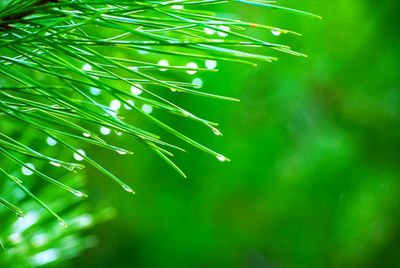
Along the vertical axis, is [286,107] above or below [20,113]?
below

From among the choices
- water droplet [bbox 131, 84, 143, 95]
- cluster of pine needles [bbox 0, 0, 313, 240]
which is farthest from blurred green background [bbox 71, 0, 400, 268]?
cluster of pine needles [bbox 0, 0, 313, 240]

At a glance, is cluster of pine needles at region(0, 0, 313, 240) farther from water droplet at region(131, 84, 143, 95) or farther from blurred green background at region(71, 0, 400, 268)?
blurred green background at region(71, 0, 400, 268)

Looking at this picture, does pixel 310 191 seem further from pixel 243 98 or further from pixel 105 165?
pixel 105 165

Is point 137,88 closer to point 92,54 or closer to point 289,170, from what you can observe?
point 92,54

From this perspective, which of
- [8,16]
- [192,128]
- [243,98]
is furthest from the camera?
[243,98]

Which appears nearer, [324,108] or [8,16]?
[8,16]

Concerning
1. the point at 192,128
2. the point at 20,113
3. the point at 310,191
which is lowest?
the point at 310,191

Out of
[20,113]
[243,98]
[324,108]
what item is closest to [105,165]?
[243,98]

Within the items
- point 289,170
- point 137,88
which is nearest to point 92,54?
point 137,88

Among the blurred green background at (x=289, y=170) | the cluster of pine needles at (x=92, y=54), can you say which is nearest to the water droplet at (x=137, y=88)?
the cluster of pine needles at (x=92, y=54)
